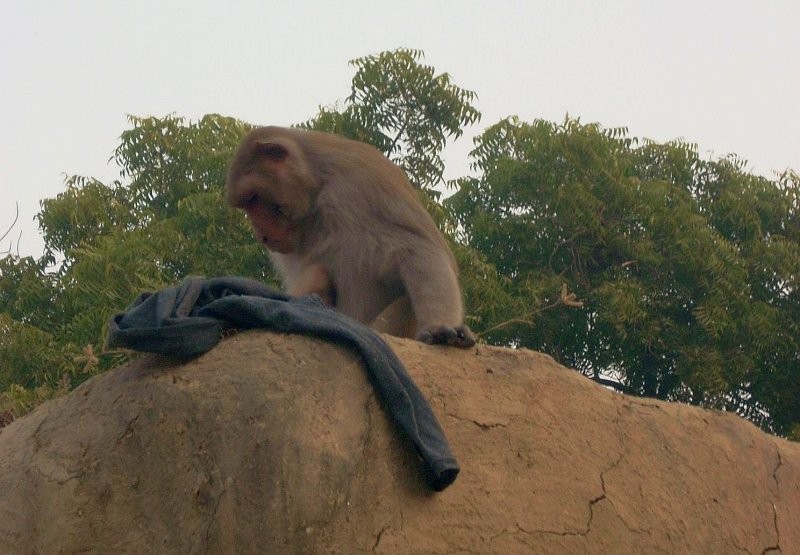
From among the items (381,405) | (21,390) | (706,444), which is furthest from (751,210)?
(381,405)

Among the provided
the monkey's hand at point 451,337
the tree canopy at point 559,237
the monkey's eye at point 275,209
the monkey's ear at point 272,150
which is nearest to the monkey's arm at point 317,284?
the monkey's eye at point 275,209

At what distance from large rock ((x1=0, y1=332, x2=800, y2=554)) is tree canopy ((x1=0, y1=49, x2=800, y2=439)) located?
21.9ft

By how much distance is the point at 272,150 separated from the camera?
19.2 ft

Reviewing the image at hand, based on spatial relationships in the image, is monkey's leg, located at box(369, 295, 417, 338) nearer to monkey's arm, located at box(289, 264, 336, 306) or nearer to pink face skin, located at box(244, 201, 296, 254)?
monkey's arm, located at box(289, 264, 336, 306)

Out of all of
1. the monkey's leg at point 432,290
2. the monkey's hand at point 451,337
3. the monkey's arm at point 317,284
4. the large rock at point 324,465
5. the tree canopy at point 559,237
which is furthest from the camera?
the tree canopy at point 559,237

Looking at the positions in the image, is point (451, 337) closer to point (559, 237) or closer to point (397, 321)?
point (397, 321)

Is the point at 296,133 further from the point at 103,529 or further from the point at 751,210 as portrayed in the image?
the point at 751,210

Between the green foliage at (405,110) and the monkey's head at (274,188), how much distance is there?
21.2 feet

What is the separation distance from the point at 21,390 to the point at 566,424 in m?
5.81

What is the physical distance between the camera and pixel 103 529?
362cm

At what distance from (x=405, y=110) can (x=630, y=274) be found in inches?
137

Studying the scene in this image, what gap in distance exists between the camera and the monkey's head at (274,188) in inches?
225

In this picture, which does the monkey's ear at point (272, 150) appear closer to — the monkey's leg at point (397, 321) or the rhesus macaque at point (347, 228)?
the rhesus macaque at point (347, 228)

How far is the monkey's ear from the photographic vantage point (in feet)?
19.1
